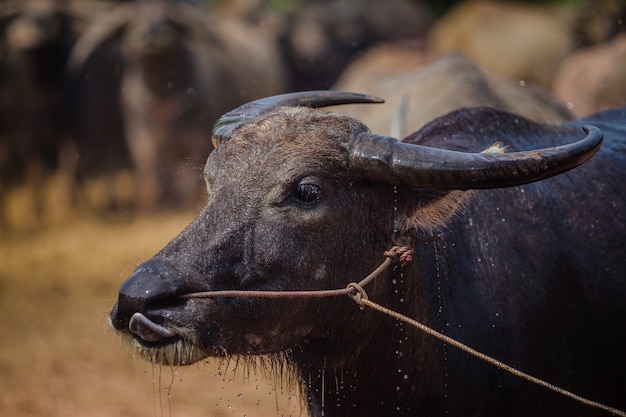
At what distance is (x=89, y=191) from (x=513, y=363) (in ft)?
36.8

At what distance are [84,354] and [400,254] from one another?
182 inches

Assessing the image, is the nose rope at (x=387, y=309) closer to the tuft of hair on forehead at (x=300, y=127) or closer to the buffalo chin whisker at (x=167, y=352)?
the buffalo chin whisker at (x=167, y=352)

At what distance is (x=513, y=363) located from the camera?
3594mm

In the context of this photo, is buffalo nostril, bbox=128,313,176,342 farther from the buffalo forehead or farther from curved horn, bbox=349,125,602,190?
curved horn, bbox=349,125,602,190

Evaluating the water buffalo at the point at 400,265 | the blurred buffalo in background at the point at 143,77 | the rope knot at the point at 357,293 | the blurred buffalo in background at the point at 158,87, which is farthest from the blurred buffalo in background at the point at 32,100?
the rope knot at the point at 357,293

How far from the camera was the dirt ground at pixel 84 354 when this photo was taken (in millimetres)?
6055

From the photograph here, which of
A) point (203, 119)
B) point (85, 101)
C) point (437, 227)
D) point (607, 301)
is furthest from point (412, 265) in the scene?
point (85, 101)

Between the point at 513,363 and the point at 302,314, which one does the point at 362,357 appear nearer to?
the point at 302,314

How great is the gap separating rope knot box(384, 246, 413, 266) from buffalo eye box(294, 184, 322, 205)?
35 centimetres

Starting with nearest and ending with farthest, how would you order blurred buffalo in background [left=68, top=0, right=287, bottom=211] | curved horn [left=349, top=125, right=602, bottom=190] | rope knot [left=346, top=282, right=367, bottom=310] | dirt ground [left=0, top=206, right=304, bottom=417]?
curved horn [left=349, top=125, right=602, bottom=190]
rope knot [left=346, top=282, right=367, bottom=310]
dirt ground [left=0, top=206, right=304, bottom=417]
blurred buffalo in background [left=68, top=0, right=287, bottom=211]

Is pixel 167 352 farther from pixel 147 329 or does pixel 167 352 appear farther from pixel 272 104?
pixel 272 104

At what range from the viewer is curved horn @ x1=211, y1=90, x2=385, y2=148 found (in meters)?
3.66

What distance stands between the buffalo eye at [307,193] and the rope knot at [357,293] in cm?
34

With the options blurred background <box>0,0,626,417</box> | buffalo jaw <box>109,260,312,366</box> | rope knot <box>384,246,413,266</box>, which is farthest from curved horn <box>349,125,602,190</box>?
blurred background <box>0,0,626,417</box>
